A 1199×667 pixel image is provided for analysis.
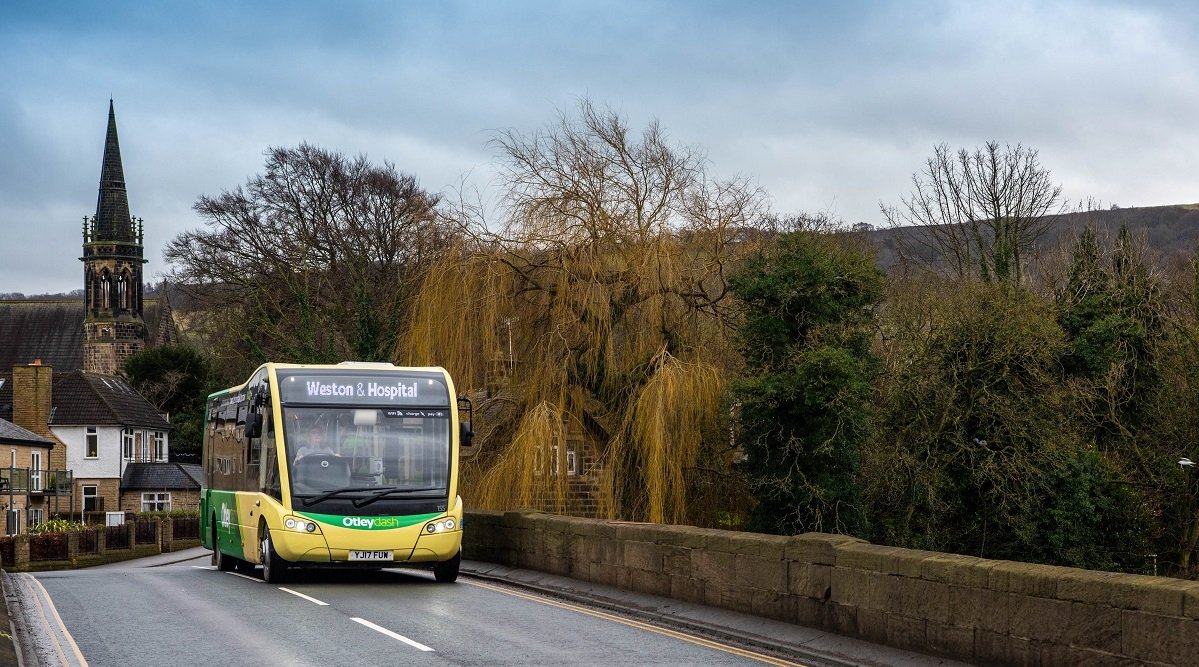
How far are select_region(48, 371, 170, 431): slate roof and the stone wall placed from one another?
64826mm

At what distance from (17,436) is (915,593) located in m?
60.9

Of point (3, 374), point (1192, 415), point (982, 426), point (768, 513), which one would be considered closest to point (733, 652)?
point (768, 513)

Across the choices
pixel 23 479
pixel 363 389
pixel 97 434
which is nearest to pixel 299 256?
pixel 23 479

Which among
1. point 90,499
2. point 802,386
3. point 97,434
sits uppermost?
point 97,434

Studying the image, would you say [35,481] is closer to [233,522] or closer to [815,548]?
[233,522]

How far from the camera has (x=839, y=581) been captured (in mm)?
13031

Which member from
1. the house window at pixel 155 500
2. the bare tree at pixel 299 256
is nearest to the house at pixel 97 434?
the house window at pixel 155 500

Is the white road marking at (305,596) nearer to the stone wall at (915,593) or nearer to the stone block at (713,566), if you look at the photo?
the stone wall at (915,593)

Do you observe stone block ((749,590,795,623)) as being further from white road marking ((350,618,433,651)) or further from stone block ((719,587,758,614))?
white road marking ((350,618,433,651))

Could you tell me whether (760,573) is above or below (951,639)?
above

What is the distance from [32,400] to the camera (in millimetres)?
76438

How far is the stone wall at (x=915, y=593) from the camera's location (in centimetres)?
945

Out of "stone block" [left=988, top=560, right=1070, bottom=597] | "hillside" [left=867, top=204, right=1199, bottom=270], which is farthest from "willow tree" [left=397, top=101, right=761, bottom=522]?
"hillside" [left=867, top=204, right=1199, bottom=270]

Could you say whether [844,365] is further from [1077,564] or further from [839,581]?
[839,581]
